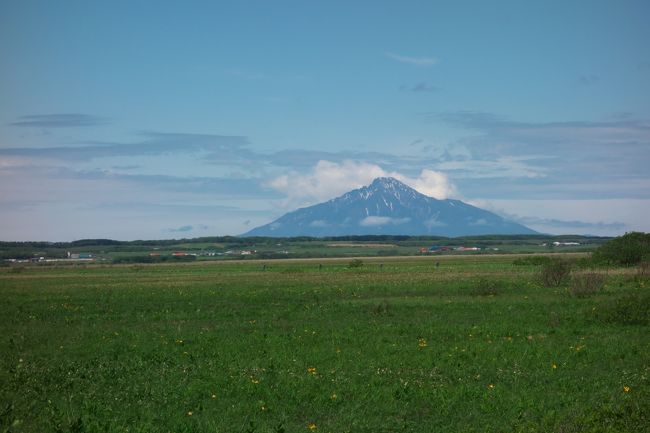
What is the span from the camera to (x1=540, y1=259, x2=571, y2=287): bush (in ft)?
135

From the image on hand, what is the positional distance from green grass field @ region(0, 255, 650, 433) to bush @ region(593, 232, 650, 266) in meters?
31.9

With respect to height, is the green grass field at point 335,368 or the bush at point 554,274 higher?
the bush at point 554,274

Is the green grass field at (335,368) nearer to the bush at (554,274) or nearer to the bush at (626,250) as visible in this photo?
the bush at (554,274)

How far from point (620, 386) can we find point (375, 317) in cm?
1380

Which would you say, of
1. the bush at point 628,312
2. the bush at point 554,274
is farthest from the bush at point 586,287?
the bush at point 628,312

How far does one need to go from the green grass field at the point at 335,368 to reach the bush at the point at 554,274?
875 centimetres

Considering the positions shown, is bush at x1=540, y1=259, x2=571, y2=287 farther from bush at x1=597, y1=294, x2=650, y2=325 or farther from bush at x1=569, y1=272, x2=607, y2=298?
bush at x1=597, y1=294, x2=650, y2=325

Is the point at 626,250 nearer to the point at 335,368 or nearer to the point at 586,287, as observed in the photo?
the point at 586,287

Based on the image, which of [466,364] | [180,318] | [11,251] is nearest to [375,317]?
[180,318]

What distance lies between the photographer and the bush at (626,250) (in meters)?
60.6

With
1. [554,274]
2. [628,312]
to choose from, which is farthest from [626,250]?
[628,312]

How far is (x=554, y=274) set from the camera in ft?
135

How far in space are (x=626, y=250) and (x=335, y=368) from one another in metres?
50.7

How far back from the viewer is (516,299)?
33438 mm
